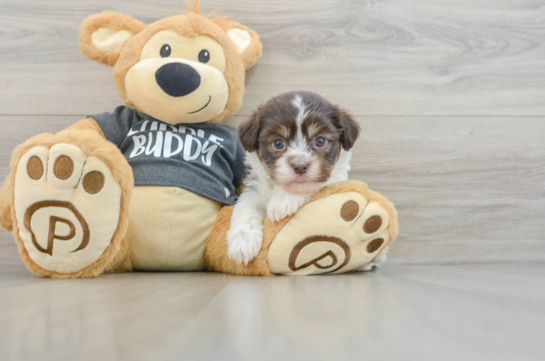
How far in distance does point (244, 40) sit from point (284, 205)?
71 cm

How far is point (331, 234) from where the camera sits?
3.40 feet

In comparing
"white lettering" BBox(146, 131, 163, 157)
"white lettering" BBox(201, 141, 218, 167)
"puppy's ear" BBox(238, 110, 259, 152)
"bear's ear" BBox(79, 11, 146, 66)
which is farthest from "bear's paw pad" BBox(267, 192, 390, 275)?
"bear's ear" BBox(79, 11, 146, 66)

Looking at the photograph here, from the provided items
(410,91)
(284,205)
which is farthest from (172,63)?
(410,91)

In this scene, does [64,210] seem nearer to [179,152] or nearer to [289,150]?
[179,152]

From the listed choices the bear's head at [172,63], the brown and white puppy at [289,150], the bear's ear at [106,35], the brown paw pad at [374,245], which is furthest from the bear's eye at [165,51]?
the brown paw pad at [374,245]

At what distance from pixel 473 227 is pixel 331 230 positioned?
2.85ft

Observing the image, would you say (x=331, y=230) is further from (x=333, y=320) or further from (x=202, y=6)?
(x=202, y=6)

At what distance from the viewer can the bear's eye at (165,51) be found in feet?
4.11

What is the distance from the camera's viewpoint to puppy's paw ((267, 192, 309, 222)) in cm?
106

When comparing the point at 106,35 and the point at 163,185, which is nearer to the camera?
the point at 163,185

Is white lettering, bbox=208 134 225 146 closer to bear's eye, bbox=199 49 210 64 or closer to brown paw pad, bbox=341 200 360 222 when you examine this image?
bear's eye, bbox=199 49 210 64

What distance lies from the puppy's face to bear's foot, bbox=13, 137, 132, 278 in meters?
0.39

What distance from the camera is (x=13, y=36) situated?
1.51 m

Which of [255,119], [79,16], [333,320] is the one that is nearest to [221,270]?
[255,119]
